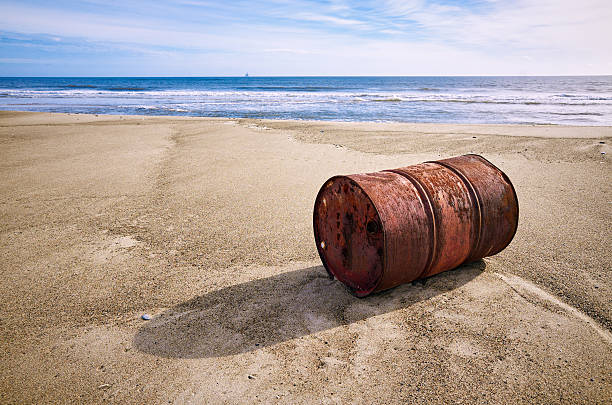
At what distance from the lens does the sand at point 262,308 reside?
2020 mm

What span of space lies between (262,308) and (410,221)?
4.23 ft

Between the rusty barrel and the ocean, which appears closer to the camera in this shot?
the rusty barrel

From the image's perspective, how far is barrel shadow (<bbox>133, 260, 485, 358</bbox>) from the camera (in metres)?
2.35

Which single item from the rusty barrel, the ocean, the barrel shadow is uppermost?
the ocean

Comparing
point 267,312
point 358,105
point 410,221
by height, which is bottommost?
point 267,312

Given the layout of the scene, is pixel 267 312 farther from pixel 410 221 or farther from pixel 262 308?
pixel 410 221

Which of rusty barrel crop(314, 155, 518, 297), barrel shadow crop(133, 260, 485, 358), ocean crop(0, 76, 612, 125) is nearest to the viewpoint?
barrel shadow crop(133, 260, 485, 358)

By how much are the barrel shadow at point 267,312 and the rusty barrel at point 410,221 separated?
19cm

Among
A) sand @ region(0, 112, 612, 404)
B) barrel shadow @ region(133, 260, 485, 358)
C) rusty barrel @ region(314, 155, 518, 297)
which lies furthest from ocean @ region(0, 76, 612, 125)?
→ barrel shadow @ region(133, 260, 485, 358)

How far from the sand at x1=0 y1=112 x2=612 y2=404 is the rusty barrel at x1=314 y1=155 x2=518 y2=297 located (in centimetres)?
29

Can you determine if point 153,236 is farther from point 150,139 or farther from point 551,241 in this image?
point 150,139

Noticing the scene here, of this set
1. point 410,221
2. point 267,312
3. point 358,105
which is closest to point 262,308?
point 267,312

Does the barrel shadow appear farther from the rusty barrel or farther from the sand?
the rusty barrel

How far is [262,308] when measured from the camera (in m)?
2.70
